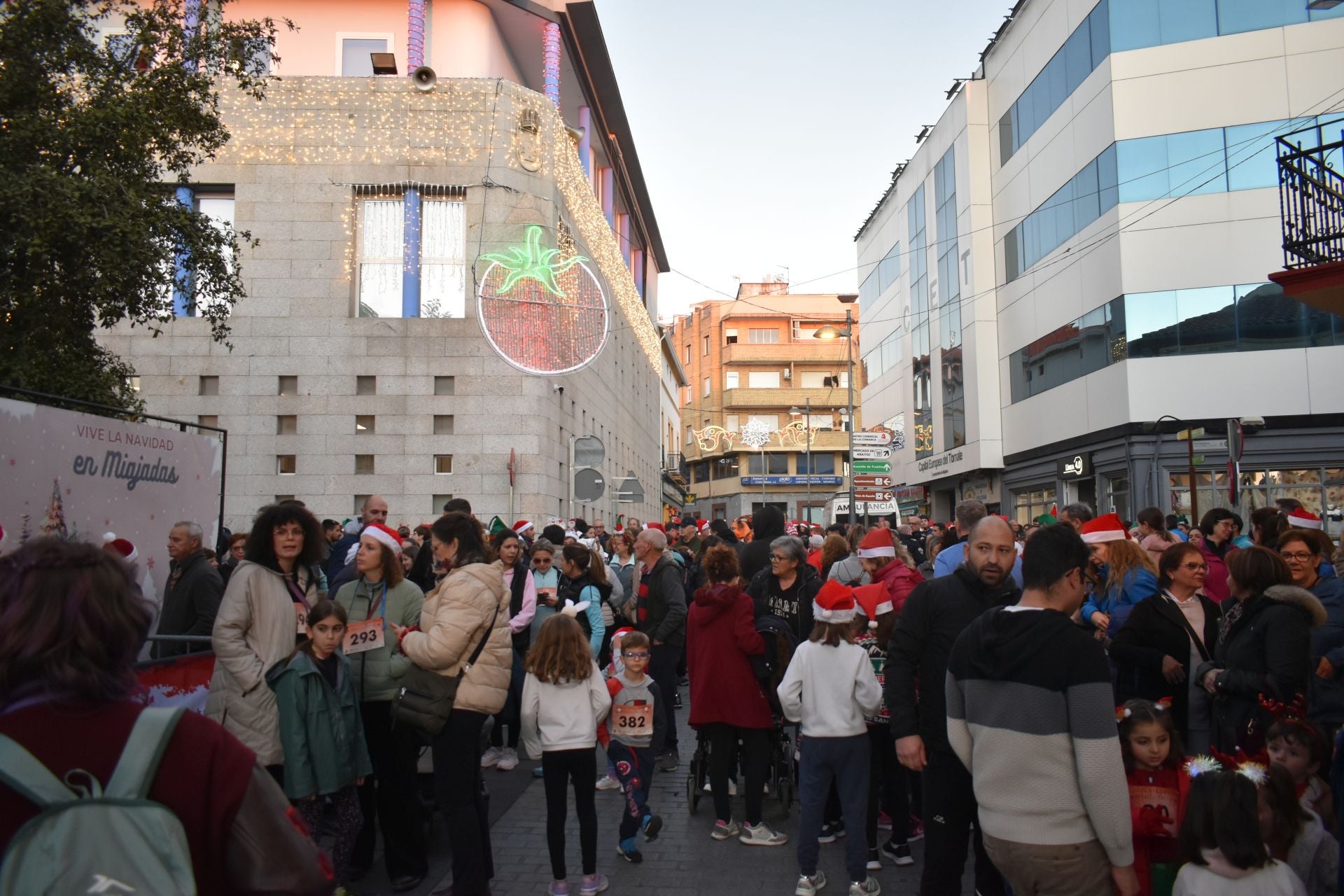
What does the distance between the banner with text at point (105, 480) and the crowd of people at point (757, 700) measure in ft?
1.73

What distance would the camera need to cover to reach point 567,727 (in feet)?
18.4

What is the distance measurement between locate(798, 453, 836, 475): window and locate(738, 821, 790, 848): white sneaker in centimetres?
6905

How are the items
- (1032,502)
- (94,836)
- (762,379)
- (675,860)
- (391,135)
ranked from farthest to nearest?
(762,379), (1032,502), (391,135), (675,860), (94,836)

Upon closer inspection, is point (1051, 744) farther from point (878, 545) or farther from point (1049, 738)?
point (878, 545)

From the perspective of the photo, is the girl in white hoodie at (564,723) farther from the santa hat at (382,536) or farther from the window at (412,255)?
the window at (412,255)

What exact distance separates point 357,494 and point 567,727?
55.7 feet

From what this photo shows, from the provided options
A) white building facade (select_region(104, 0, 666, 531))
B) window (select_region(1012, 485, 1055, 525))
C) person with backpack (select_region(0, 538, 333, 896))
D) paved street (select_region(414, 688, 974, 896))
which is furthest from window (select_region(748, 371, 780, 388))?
person with backpack (select_region(0, 538, 333, 896))

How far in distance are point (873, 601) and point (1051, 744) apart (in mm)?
3233

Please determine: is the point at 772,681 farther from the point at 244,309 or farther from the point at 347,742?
the point at 244,309

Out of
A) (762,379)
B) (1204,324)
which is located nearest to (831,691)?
(1204,324)

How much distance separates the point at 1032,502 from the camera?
100 feet

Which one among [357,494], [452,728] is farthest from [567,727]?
[357,494]

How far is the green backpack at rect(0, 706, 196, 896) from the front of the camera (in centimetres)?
172

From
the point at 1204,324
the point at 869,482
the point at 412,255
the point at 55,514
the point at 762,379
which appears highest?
the point at 762,379
